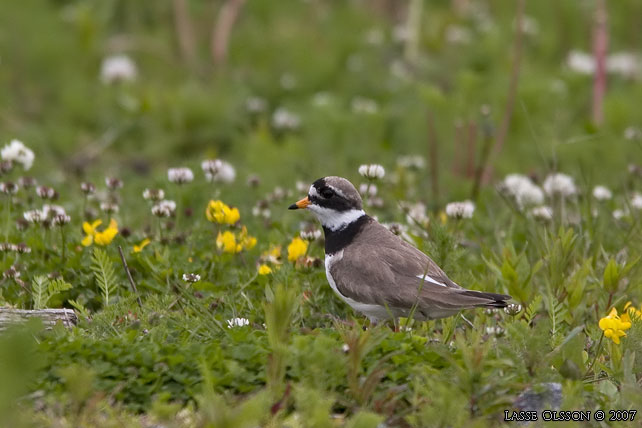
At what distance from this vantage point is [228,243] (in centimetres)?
596

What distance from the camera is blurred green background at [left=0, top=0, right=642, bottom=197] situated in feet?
32.4

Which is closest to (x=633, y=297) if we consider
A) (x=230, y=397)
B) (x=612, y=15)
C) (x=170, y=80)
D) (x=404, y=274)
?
(x=404, y=274)

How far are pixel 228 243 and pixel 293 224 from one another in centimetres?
134

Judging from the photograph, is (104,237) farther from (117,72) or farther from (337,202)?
(117,72)

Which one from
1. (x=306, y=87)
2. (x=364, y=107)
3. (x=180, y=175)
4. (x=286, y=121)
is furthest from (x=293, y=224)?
(x=306, y=87)

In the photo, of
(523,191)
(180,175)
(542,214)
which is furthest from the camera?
(523,191)

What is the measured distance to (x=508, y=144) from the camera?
10.4m

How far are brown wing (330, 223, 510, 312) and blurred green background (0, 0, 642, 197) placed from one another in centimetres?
313

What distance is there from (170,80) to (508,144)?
458cm

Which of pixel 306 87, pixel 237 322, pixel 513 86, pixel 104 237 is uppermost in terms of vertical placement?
pixel 104 237

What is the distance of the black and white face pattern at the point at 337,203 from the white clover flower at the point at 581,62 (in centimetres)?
687

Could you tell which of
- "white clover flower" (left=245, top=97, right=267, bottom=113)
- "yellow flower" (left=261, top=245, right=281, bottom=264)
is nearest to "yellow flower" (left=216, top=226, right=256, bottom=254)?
"yellow flower" (left=261, top=245, right=281, bottom=264)

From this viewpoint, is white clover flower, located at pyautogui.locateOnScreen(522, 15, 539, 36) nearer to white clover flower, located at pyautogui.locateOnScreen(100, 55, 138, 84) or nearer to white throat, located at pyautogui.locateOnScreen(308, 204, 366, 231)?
white clover flower, located at pyautogui.locateOnScreen(100, 55, 138, 84)

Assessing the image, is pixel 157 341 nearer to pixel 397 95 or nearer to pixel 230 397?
pixel 230 397
